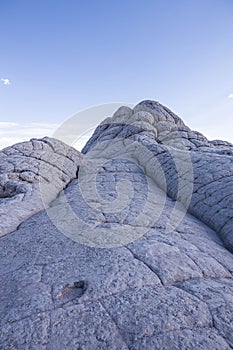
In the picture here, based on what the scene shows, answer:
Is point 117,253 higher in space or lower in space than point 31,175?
lower

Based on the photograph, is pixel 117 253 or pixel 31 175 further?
pixel 31 175

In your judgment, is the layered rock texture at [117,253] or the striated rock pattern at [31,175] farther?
the striated rock pattern at [31,175]

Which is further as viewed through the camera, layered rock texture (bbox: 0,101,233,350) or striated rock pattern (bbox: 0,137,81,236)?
striated rock pattern (bbox: 0,137,81,236)

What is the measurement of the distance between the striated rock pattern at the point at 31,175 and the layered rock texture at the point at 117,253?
4 centimetres

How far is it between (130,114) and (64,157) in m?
6.74

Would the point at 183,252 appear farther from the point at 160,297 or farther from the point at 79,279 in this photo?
the point at 79,279

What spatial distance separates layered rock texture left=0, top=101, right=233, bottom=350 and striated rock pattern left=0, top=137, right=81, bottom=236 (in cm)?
4

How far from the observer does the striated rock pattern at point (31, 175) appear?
6.42 meters

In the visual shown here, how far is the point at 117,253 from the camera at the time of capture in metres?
4.23

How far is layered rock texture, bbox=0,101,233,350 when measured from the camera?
285 centimetres

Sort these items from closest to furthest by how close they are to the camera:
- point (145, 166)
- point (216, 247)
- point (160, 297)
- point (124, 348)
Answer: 1. point (124, 348)
2. point (160, 297)
3. point (216, 247)
4. point (145, 166)

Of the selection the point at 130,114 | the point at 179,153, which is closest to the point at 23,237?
the point at 179,153

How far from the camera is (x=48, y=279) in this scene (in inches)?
145

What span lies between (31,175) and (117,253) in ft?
16.4
